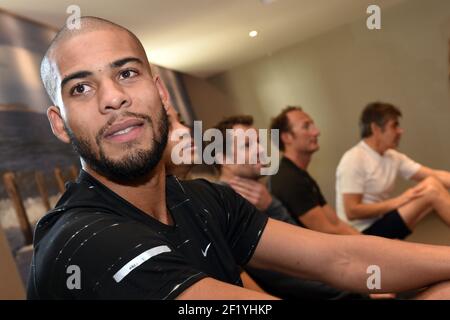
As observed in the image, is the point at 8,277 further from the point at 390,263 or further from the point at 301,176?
the point at 390,263

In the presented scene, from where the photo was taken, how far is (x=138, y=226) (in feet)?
1.35

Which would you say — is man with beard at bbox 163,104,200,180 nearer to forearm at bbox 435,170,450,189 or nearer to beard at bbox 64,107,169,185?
beard at bbox 64,107,169,185

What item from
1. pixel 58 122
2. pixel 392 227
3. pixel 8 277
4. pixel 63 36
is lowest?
pixel 8 277

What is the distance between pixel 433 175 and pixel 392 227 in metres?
0.13

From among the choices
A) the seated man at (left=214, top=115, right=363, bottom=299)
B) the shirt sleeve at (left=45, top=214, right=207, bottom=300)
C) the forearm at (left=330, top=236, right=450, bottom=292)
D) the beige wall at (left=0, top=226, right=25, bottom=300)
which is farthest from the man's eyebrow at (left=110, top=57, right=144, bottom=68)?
the beige wall at (left=0, top=226, right=25, bottom=300)

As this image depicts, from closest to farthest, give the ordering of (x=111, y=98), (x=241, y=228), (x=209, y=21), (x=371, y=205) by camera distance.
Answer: (x=111, y=98)
(x=241, y=228)
(x=209, y=21)
(x=371, y=205)

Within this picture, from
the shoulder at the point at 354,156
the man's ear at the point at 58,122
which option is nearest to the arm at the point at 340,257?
the man's ear at the point at 58,122

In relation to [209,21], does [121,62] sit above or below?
below

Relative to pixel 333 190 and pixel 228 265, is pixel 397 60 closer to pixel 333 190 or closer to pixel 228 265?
pixel 333 190

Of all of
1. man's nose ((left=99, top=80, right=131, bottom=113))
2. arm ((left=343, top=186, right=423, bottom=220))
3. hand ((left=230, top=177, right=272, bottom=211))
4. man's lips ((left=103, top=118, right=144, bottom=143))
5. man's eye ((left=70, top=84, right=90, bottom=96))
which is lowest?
arm ((left=343, top=186, right=423, bottom=220))

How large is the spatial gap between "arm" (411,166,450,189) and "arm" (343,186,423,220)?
0.08ft

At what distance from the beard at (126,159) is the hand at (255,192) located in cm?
49

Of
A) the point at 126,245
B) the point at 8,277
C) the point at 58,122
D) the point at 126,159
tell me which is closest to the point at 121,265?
the point at 126,245

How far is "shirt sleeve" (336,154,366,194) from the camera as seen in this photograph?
96 centimetres
